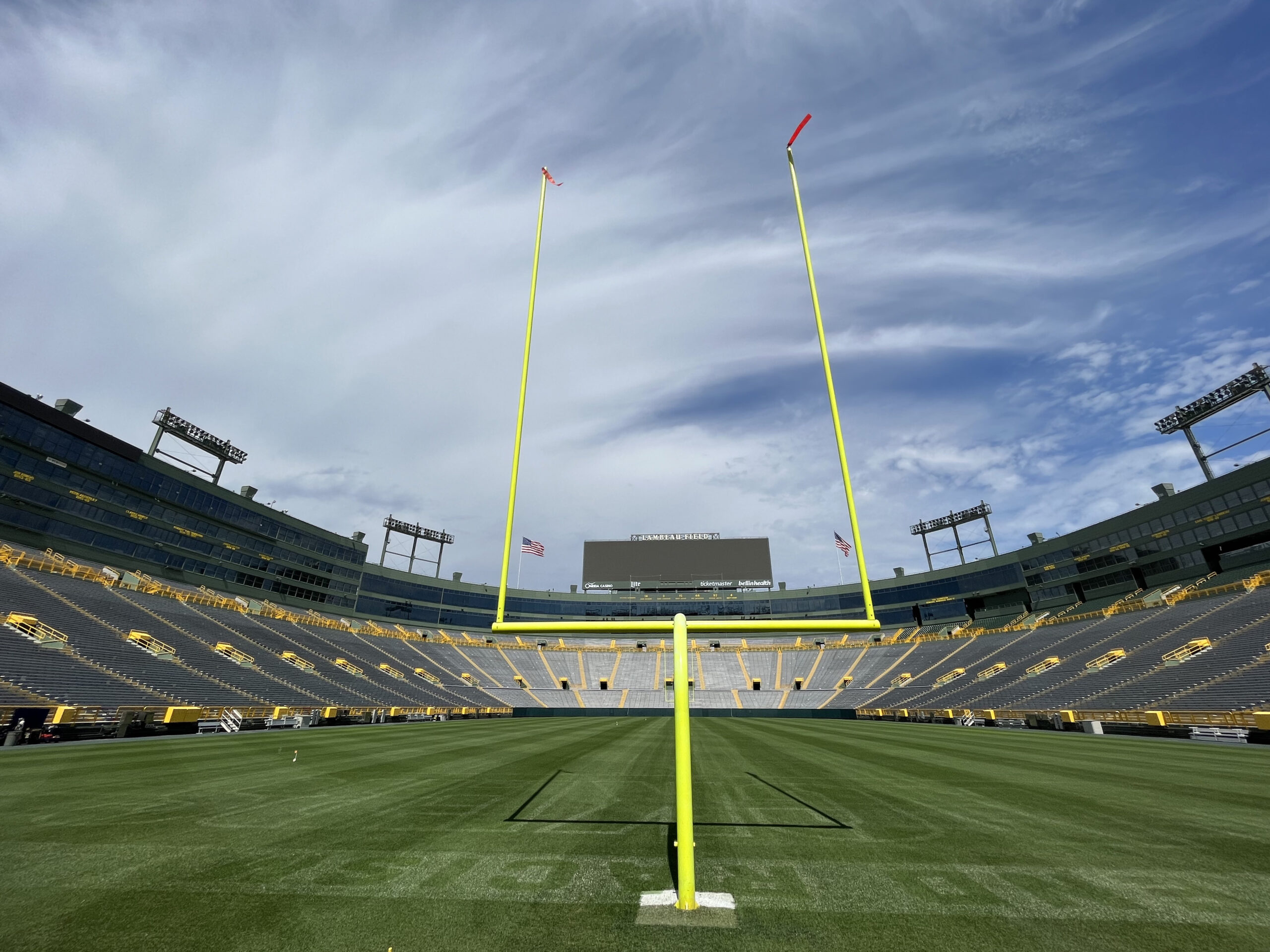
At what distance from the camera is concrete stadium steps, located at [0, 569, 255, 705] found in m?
23.9

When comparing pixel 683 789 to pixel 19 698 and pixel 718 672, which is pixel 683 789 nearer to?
pixel 19 698

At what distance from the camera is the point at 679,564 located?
6303 centimetres

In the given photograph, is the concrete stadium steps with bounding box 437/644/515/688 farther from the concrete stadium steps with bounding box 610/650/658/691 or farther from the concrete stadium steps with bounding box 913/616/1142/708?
the concrete stadium steps with bounding box 913/616/1142/708

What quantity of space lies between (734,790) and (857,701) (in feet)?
147

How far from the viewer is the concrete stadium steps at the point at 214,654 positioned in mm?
28266

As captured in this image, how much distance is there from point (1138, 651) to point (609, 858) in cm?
4131

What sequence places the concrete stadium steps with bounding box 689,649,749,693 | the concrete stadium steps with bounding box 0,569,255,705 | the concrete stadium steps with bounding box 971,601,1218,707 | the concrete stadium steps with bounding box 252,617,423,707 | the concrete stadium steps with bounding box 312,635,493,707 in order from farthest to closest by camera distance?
the concrete stadium steps with bounding box 689,649,749,693 < the concrete stadium steps with bounding box 312,635,493,707 < the concrete stadium steps with bounding box 252,617,423,707 < the concrete stadium steps with bounding box 971,601,1218,707 < the concrete stadium steps with bounding box 0,569,255,705

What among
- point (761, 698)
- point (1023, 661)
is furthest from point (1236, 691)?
point (761, 698)

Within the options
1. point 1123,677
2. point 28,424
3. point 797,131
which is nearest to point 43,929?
point 797,131

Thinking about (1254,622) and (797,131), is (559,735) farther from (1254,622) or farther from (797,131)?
(1254,622)

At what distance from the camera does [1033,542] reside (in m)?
52.3

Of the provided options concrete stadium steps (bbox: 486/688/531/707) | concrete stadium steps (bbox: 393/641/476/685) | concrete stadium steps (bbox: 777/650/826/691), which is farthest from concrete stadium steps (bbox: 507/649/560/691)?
concrete stadium steps (bbox: 777/650/826/691)

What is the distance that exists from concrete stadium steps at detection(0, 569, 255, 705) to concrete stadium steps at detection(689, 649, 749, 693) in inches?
1619

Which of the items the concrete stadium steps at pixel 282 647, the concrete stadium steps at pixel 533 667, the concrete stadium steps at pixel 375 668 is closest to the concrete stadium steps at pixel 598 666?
the concrete stadium steps at pixel 533 667
